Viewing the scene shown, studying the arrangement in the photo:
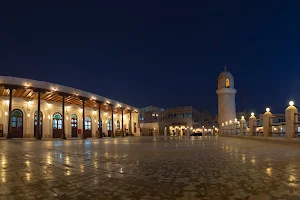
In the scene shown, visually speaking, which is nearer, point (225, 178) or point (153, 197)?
point (153, 197)

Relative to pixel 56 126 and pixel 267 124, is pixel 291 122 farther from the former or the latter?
pixel 56 126

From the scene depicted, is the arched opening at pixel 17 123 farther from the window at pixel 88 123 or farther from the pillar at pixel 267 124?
the pillar at pixel 267 124

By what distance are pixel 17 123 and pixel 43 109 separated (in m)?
3.75

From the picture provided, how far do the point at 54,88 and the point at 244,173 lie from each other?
999 inches

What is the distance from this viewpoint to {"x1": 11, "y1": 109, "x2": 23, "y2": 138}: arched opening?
29.3 meters

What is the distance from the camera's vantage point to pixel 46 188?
11.5 ft

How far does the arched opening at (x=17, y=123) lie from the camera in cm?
2933

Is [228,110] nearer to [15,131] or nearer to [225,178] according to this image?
[15,131]

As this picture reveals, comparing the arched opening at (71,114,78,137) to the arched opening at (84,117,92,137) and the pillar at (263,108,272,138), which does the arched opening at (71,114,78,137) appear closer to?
the arched opening at (84,117,92,137)

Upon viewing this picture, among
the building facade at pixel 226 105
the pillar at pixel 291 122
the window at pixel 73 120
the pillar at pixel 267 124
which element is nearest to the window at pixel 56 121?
the window at pixel 73 120

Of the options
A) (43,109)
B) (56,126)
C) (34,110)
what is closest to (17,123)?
(34,110)

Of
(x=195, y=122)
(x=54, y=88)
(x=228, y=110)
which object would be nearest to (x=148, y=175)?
(x=54, y=88)

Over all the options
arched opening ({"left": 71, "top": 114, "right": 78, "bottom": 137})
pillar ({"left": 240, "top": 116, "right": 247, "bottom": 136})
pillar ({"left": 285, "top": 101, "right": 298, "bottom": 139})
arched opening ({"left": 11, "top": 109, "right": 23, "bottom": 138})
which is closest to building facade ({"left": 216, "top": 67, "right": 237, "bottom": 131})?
pillar ({"left": 240, "top": 116, "right": 247, "bottom": 136})

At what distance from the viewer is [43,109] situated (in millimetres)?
32438
